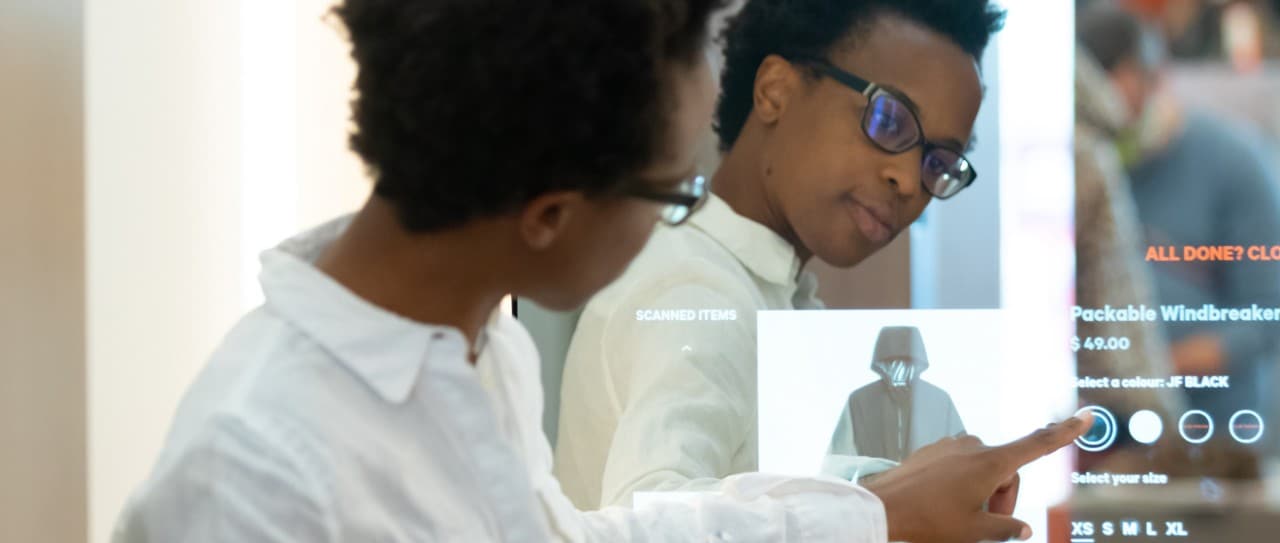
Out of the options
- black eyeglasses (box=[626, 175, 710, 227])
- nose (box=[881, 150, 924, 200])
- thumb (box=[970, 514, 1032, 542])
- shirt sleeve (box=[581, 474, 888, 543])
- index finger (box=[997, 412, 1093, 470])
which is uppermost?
nose (box=[881, 150, 924, 200])

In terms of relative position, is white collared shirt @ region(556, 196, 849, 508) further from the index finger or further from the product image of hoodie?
the index finger

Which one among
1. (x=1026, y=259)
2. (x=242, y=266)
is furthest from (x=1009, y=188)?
(x=242, y=266)

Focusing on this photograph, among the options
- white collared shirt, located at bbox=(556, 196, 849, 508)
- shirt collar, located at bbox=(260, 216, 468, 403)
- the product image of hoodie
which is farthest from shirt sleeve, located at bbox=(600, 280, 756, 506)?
shirt collar, located at bbox=(260, 216, 468, 403)

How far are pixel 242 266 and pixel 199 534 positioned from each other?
1.43m

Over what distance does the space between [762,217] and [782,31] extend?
0.30 meters

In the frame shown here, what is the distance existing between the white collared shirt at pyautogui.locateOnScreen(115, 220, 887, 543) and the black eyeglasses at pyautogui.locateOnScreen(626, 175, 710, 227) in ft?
0.67

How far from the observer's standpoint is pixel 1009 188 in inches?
79.2

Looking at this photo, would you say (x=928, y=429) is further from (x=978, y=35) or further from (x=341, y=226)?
(x=341, y=226)

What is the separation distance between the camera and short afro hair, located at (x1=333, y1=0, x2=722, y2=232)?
3.09ft

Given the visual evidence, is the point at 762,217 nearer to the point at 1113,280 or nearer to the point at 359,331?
the point at 1113,280

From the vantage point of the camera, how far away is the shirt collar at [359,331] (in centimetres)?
101

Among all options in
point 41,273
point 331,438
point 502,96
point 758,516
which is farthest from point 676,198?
point 41,273

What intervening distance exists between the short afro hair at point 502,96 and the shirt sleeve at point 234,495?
0.72 feet

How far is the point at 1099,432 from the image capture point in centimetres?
203
